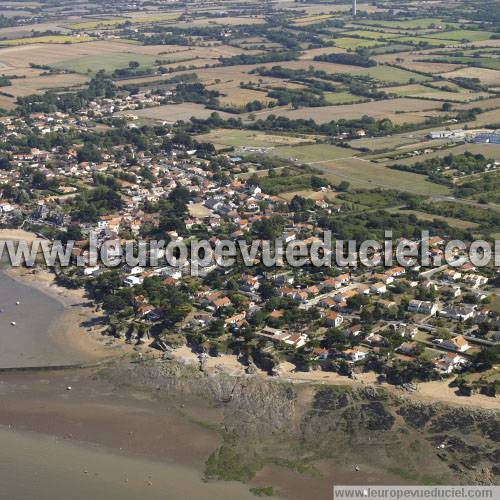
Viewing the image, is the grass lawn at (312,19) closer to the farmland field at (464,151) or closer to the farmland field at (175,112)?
the farmland field at (175,112)

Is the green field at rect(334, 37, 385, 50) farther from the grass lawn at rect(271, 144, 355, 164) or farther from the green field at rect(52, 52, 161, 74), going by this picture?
the grass lawn at rect(271, 144, 355, 164)

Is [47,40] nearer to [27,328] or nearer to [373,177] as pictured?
[373,177]

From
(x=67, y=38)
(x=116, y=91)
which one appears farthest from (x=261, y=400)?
(x=67, y=38)

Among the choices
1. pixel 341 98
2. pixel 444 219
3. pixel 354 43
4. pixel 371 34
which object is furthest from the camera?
pixel 371 34

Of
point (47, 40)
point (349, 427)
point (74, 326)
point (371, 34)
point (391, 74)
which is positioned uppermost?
point (371, 34)

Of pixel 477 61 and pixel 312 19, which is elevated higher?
pixel 312 19

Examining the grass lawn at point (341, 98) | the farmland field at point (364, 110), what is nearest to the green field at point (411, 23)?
the grass lawn at point (341, 98)

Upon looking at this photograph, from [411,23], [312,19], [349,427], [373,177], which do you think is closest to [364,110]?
[373,177]
